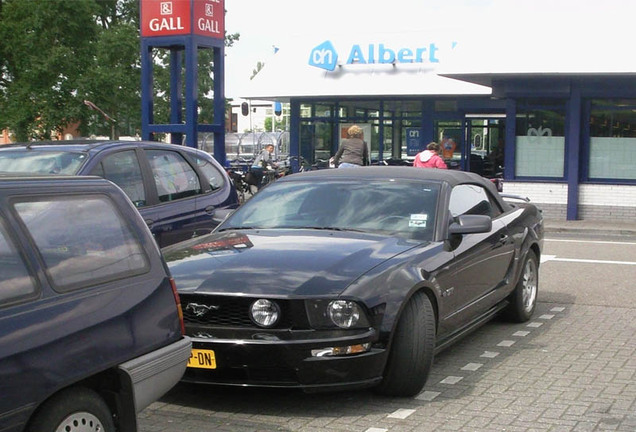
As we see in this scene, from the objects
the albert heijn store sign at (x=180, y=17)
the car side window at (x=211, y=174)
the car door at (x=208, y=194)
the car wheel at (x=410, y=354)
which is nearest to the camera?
the car wheel at (x=410, y=354)

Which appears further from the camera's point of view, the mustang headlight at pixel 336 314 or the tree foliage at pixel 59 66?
the tree foliage at pixel 59 66

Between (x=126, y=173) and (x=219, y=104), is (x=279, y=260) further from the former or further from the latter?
(x=219, y=104)

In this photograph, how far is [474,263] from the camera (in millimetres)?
7207

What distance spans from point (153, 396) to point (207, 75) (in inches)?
1682

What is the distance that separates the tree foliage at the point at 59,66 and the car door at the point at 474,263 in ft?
110

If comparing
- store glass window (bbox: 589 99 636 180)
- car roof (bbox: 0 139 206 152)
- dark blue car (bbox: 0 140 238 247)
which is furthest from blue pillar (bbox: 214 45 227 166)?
car roof (bbox: 0 139 206 152)

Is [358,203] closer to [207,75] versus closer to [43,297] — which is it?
[43,297]

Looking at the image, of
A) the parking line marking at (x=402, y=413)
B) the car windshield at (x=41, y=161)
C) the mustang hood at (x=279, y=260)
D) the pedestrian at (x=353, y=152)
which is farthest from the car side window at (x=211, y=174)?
the pedestrian at (x=353, y=152)

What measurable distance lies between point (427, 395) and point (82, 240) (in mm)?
2739

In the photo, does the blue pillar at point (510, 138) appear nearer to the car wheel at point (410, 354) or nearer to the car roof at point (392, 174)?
the car roof at point (392, 174)

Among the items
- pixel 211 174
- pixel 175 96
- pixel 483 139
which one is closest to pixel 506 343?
pixel 211 174

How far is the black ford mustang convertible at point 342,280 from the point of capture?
18.1 ft

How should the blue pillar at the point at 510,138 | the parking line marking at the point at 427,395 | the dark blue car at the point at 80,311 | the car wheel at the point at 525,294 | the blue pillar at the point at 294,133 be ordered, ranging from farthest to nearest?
1. the blue pillar at the point at 294,133
2. the blue pillar at the point at 510,138
3. the car wheel at the point at 525,294
4. the parking line marking at the point at 427,395
5. the dark blue car at the point at 80,311

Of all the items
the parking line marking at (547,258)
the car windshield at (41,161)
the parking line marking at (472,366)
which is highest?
the car windshield at (41,161)
